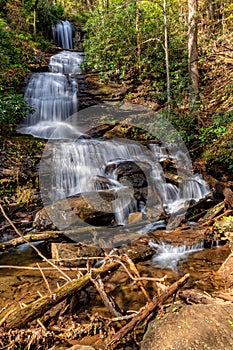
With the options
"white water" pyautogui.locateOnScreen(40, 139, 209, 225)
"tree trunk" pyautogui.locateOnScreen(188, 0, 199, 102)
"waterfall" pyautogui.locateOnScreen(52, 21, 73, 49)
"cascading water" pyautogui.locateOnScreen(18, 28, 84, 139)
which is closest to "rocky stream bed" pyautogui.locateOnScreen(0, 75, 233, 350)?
"white water" pyautogui.locateOnScreen(40, 139, 209, 225)

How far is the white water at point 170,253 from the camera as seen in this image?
180 inches

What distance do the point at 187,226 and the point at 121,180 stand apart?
2.56m

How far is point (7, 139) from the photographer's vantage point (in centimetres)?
819

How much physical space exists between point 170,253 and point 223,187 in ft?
8.64

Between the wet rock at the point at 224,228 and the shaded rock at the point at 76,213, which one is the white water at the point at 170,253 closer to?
the wet rock at the point at 224,228

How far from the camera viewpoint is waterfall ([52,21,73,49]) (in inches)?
699

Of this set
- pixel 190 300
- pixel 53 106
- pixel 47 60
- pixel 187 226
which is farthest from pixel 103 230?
pixel 47 60

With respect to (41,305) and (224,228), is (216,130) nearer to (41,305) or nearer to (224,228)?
(224,228)

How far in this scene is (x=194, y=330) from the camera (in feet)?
7.08

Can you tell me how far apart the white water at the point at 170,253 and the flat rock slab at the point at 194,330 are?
2.15 meters

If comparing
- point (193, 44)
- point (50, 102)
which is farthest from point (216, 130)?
point (50, 102)

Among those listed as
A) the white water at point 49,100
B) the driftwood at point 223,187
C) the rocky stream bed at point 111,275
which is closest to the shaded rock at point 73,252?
the rocky stream bed at point 111,275

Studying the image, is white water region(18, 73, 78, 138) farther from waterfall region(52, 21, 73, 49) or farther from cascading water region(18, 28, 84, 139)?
waterfall region(52, 21, 73, 49)

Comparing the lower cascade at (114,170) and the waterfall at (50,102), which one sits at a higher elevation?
the waterfall at (50,102)
